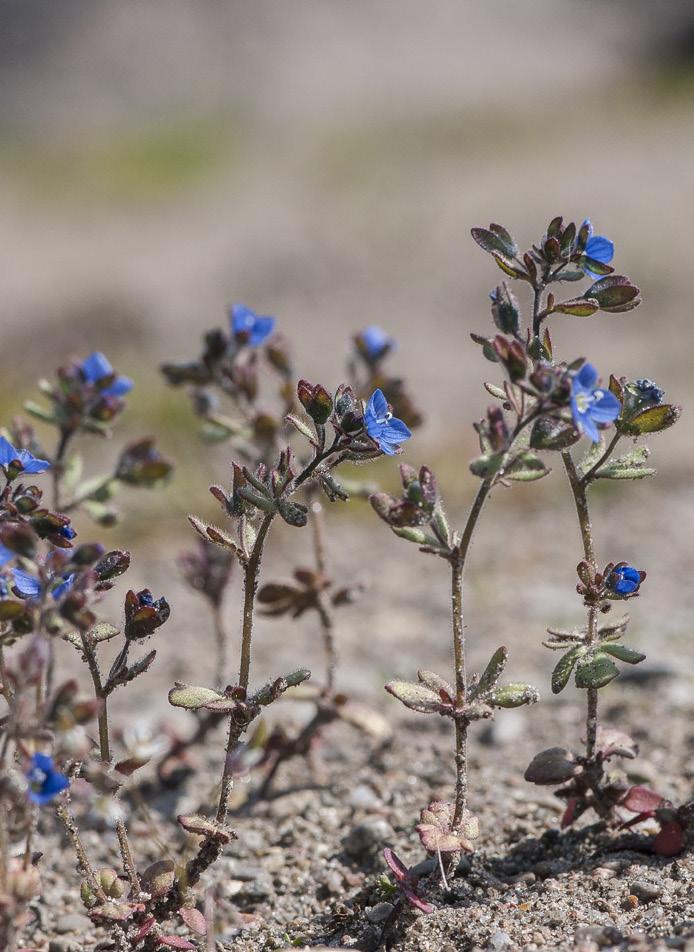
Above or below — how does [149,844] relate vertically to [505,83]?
below

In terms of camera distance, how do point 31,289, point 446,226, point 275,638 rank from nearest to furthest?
point 275,638 < point 31,289 < point 446,226

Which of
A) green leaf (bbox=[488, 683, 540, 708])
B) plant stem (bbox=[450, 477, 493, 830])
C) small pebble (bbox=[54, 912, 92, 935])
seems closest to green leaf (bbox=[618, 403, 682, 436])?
plant stem (bbox=[450, 477, 493, 830])

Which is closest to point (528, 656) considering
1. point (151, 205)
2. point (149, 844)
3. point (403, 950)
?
point (149, 844)

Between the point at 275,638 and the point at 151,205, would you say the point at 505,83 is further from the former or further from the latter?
the point at 275,638

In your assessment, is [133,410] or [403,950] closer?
[403,950]

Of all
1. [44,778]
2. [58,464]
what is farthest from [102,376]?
[44,778]

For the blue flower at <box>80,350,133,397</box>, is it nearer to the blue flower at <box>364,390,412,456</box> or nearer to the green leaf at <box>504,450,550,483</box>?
the blue flower at <box>364,390,412,456</box>
